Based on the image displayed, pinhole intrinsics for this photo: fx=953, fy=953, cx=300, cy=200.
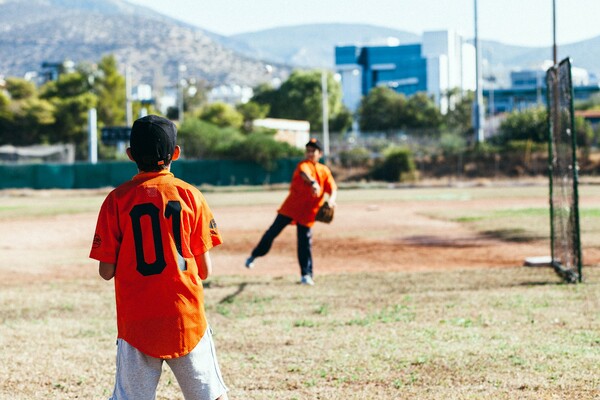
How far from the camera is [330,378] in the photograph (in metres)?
7.00

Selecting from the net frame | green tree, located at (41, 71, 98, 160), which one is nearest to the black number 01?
the net frame

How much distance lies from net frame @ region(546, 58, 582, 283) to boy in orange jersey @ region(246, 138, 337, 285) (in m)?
3.02

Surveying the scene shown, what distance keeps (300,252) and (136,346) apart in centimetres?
817

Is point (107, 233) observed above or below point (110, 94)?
below

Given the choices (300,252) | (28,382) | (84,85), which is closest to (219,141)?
(84,85)

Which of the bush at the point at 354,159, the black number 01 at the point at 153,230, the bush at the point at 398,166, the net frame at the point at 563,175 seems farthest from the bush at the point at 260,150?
the black number 01 at the point at 153,230

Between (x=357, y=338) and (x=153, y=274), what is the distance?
171 inches

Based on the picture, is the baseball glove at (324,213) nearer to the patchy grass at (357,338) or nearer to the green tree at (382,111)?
the patchy grass at (357,338)

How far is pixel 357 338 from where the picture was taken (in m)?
8.55

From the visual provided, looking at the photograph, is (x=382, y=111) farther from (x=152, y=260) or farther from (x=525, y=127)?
(x=152, y=260)

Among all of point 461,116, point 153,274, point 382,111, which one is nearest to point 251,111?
point 382,111

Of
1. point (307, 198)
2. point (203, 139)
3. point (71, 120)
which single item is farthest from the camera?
point (71, 120)

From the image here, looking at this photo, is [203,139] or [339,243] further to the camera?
[203,139]

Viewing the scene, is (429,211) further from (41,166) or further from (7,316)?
(41,166)
